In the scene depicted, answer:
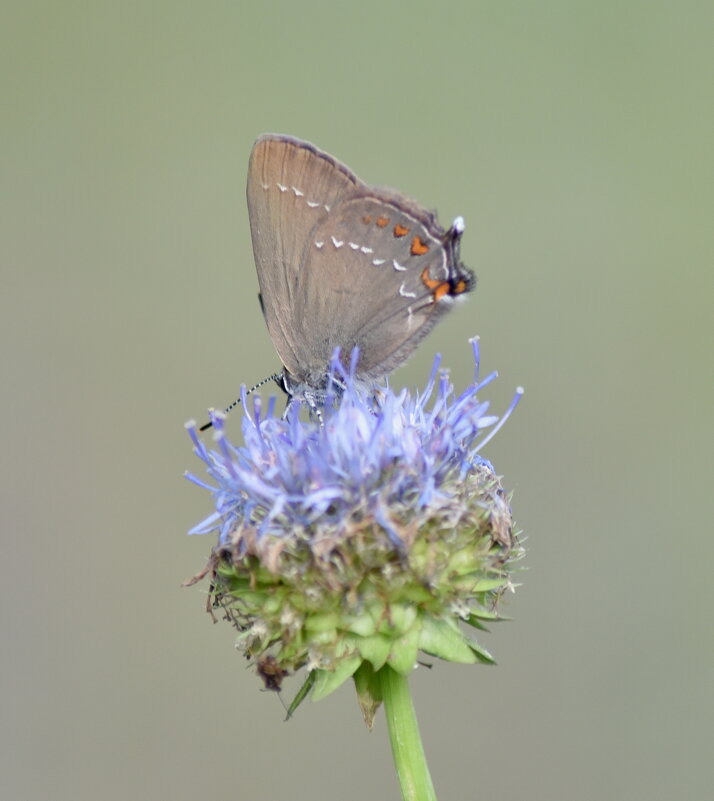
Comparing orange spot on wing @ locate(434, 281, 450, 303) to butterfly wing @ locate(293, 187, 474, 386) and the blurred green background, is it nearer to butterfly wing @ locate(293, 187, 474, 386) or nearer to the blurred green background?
butterfly wing @ locate(293, 187, 474, 386)

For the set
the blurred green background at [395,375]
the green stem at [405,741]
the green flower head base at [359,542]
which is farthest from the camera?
the blurred green background at [395,375]

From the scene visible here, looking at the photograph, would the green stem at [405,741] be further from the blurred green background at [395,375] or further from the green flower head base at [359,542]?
the blurred green background at [395,375]

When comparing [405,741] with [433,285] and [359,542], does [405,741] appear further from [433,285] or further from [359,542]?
[433,285]

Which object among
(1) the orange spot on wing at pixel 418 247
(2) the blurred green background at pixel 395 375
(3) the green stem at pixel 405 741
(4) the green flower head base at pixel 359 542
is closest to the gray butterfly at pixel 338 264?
(1) the orange spot on wing at pixel 418 247

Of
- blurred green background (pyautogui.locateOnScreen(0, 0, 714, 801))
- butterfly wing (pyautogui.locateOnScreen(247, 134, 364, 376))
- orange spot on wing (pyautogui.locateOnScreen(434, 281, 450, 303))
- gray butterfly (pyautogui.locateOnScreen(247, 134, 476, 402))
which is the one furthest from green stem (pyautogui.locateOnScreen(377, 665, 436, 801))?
blurred green background (pyautogui.locateOnScreen(0, 0, 714, 801))

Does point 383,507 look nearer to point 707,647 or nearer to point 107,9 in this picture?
point 707,647

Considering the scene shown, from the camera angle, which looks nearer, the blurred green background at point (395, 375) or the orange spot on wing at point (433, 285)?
the orange spot on wing at point (433, 285)
